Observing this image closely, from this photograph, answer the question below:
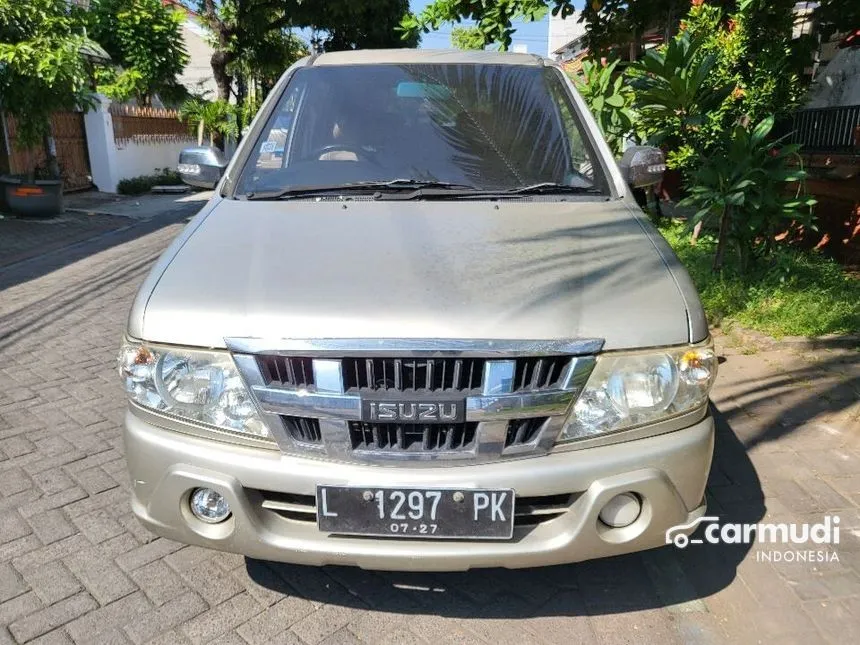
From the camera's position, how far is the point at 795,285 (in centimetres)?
568

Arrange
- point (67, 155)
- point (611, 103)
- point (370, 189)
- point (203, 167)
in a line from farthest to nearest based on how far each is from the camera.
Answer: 1. point (67, 155)
2. point (611, 103)
3. point (203, 167)
4. point (370, 189)

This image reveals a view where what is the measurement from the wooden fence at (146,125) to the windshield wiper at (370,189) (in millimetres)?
14351

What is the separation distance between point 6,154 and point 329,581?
12.6m

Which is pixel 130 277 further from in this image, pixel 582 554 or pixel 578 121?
pixel 582 554

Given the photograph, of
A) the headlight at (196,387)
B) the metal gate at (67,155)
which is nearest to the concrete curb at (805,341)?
the headlight at (196,387)

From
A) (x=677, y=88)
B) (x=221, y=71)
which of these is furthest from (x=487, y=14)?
(x=221, y=71)

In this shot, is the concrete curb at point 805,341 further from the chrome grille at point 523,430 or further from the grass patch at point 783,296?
the chrome grille at point 523,430

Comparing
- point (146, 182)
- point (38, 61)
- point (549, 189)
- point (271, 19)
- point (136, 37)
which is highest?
point (271, 19)

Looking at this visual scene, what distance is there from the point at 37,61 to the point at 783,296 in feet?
30.5

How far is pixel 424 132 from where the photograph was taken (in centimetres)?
313

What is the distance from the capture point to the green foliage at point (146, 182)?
15.3 metres

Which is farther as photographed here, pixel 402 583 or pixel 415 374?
pixel 402 583

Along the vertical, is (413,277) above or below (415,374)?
above

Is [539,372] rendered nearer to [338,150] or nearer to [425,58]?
[338,150]
